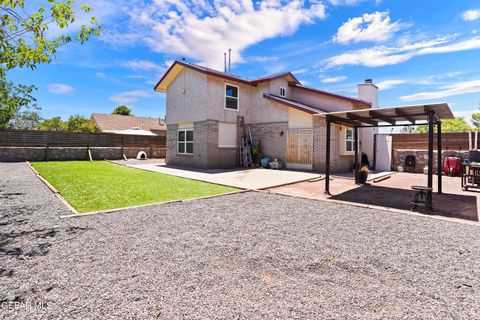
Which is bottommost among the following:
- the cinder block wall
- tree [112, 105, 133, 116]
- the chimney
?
the cinder block wall

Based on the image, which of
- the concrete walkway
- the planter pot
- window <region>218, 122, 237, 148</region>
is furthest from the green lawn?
window <region>218, 122, 237, 148</region>

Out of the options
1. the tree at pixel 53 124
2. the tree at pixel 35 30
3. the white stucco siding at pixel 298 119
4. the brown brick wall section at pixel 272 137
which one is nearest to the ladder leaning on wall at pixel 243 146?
the brown brick wall section at pixel 272 137

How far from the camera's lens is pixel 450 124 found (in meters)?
52.2

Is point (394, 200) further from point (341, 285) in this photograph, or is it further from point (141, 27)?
point (141, 27)

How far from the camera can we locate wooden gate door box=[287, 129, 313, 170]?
49.2ft

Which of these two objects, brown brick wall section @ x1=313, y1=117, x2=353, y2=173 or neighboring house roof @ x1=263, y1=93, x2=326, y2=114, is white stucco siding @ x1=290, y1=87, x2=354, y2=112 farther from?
brown brick wall section @ x1=313, y1=117, x2=353, y2=173

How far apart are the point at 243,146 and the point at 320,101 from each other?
6.17 meters

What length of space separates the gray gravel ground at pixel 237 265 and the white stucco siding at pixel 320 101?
11.7 m

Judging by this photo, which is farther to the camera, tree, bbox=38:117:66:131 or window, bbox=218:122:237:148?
tree, bbox=38:117:66:131

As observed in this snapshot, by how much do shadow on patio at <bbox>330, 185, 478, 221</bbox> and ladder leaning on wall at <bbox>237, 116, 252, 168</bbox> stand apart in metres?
8.46

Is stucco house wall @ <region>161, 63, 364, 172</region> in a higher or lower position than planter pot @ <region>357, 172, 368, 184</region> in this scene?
higher

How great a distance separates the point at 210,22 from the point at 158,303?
15.6 metres

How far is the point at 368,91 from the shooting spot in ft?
56.0

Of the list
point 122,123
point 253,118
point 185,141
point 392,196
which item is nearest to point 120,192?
point 392,196
